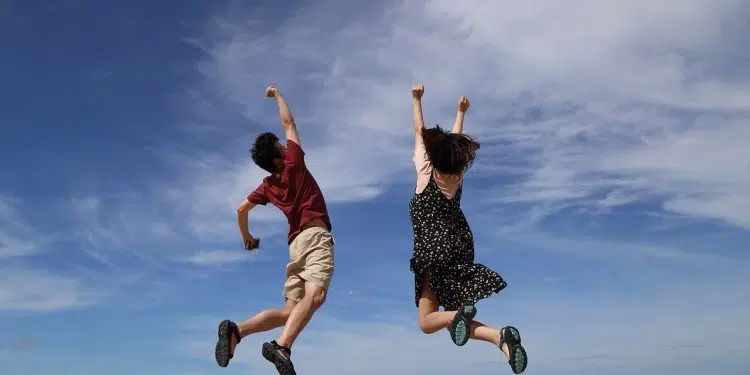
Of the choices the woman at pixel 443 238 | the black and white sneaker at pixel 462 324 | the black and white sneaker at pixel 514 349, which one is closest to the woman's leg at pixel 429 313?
the woman at pixel 443 238

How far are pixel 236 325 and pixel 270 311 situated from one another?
420 mm

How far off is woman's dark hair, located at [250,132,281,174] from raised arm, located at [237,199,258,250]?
1.67ft

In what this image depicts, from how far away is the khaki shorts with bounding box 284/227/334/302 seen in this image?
812 centimetres

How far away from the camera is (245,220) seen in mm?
8766

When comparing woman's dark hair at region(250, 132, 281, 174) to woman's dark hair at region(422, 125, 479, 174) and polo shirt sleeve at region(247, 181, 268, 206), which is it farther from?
woman's dark hair at region(422, 125, 479, 174)

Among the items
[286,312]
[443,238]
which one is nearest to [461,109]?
[443,238]

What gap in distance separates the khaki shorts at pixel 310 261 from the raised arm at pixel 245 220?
762mm

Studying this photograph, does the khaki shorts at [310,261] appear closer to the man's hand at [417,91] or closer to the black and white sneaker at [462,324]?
the black and white sneaker at [462,324]

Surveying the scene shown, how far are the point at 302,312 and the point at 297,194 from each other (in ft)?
4.57

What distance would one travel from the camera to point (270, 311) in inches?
319

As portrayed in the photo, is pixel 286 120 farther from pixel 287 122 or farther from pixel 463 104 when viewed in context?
pixel 463 104

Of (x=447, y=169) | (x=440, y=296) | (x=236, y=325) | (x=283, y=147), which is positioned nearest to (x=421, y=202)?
(x=447, y=169)

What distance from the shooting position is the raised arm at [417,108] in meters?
8.72

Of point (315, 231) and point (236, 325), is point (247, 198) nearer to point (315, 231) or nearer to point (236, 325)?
point (315, 231)
